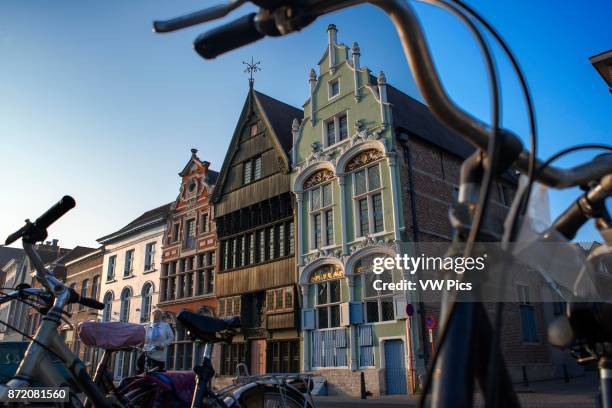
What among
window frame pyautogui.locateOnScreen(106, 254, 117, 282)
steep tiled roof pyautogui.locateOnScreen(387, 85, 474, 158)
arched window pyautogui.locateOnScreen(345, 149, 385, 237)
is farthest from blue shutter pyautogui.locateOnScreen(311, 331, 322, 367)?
window frame pyautogui.locateOnScreen(106, 254, 117, 282)

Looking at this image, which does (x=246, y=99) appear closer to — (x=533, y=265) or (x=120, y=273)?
(x=120, y=273)

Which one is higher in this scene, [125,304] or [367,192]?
[367,192]

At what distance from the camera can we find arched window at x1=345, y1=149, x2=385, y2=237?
58.9 ft

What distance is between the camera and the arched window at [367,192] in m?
17.9

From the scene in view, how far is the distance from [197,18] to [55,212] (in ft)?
9.49

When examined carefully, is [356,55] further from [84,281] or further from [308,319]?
[84,281]

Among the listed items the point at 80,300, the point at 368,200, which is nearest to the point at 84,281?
the point at 368,200

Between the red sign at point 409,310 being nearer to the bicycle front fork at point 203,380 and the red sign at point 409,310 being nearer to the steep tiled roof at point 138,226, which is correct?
the bicycle front fork at point 203,380

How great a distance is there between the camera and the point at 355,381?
1661cm

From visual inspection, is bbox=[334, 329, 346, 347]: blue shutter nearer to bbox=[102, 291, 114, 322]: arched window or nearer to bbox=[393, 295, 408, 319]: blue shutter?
bbox=[393, 295, 408, 319]: blue shutter

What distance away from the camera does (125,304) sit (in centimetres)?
3027

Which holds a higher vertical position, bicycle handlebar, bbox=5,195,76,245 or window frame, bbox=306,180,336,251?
window frame, bbox=306,180,336,251

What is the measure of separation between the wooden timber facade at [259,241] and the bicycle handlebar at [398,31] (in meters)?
18.9

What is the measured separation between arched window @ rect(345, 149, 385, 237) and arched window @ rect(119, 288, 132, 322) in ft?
60.9
